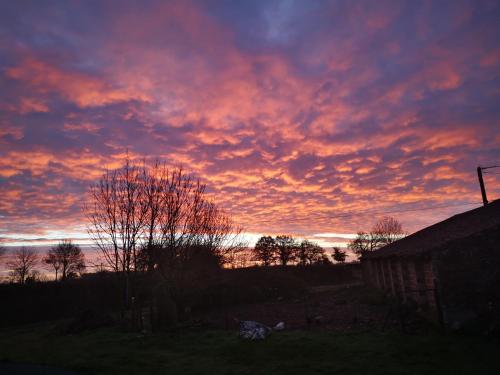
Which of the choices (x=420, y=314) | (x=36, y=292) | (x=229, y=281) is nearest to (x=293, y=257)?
(x=229, y=281)

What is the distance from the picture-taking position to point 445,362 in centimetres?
798

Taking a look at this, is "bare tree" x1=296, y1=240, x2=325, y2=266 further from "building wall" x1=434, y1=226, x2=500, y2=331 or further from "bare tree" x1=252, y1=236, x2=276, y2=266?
"building wall" x1=434, y1=226, x2=500, y2=331

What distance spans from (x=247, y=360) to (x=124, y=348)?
5.56 meters

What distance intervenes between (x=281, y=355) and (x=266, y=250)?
5941cm

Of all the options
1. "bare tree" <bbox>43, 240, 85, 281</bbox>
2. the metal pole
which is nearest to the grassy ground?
the metal pole

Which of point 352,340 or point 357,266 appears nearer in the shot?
point 352,340

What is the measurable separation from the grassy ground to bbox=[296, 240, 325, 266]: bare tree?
57642 millimetres

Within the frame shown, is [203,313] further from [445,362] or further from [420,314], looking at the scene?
[445,362]

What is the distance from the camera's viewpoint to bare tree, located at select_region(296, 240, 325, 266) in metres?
68.9

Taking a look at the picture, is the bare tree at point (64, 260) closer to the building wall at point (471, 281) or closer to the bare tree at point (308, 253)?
the bare tree at point (308, 253)

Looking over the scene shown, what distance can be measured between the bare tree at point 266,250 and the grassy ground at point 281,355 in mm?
55010

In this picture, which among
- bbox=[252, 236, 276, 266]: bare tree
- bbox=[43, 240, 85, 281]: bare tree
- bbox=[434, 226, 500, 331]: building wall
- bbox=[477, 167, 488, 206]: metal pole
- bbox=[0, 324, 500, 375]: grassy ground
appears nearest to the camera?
bbox=[0, 324, 500, 375]: grassy ground

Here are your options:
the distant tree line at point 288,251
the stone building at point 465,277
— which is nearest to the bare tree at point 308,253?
the distant tree line at point 288,251

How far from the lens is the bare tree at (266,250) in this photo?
2677 inches
